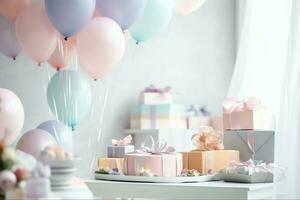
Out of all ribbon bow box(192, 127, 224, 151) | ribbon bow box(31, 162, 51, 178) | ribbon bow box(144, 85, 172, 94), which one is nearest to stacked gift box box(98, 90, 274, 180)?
ribbon bow box(192, 127, 224, 151)

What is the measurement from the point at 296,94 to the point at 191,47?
1.79 meters

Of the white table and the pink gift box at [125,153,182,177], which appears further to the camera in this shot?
the pink gift box at [125,153,182,177]

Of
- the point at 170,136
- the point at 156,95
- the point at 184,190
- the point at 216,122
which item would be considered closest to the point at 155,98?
the point at 156,95

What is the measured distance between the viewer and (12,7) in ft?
7.77

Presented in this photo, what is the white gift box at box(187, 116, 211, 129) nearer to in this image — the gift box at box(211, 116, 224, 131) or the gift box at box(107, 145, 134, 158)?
the gift box at box(211, 116, 224, 131)

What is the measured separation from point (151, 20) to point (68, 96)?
0.48 metres

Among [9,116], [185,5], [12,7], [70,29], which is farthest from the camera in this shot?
[185,5]

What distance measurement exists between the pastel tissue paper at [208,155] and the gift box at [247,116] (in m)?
0.10

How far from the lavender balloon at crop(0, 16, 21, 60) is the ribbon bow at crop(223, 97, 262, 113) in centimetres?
96

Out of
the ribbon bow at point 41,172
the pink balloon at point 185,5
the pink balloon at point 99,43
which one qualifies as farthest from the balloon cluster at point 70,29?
the ribbon bow at point 41,172

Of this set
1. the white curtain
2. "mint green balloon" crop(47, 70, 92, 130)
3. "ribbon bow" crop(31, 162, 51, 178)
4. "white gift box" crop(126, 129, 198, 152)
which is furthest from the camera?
"white gift box" crop(126, 129, 198, 152)

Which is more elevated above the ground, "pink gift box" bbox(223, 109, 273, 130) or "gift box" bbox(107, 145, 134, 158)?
"pink gift box" bbox(223, 109, 273, 130)

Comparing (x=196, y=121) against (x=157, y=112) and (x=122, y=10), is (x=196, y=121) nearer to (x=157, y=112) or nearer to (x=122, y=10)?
(x=157, y=112)

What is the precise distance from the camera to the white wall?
10.8 feet
